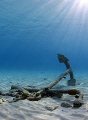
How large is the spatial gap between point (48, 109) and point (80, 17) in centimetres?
3063

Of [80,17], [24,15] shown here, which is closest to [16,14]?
[24,15]

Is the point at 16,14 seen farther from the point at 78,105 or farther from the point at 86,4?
the point at 78,105

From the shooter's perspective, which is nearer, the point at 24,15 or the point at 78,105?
the point at 78,105

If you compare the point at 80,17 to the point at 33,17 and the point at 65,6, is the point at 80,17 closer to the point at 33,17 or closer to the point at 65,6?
the point at 65,6

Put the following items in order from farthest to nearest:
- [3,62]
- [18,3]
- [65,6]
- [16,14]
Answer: [3,62] < [16,14] < [65,6] < [18,3]

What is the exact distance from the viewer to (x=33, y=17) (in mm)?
31109

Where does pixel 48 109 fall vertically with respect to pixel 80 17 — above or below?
below

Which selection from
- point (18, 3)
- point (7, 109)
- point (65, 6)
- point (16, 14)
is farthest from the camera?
point (16, 14)

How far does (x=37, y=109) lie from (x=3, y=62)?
177 m

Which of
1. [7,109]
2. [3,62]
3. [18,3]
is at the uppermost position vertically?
[3,62]

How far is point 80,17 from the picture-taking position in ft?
100

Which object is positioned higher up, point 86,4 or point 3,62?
point 3,62

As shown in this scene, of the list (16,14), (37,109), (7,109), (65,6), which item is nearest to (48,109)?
(37,109)

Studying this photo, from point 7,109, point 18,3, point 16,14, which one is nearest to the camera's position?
point 7,109
